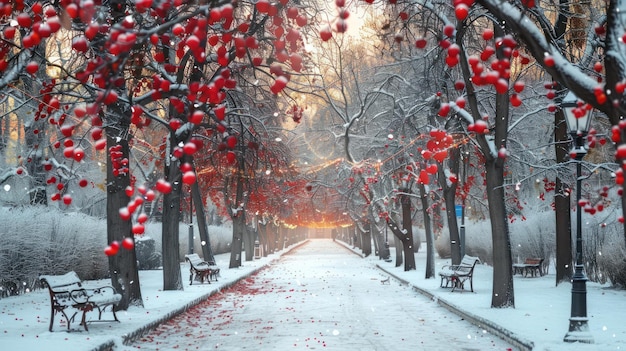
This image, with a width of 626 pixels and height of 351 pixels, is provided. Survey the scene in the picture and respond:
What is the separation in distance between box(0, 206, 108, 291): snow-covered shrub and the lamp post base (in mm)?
14793

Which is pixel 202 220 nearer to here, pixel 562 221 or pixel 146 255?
pixel 146 255

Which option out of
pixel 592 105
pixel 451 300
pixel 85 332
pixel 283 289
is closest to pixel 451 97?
pixel 451 300

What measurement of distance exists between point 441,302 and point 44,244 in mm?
11756

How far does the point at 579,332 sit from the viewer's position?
11469 millimetres

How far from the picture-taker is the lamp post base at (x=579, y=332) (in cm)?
1128

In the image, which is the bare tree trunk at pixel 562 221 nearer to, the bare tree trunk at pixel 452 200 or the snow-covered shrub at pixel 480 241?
the bare tree trunk at pixel 452 200

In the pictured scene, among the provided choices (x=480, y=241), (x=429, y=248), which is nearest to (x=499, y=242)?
(x=429, y=248)

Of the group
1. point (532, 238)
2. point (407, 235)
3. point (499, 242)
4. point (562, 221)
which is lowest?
point (532, 238)

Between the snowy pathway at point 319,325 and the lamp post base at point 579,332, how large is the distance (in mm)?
1013

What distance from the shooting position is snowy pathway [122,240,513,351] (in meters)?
12.5

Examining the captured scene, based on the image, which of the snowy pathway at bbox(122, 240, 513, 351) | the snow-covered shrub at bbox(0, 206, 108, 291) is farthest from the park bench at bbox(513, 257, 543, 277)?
the snow-covered shrub at bbox(0, 206, 108, 291)

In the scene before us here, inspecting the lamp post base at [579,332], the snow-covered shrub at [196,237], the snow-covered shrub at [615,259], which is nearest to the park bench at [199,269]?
the snow-covered shrub at [615,259]

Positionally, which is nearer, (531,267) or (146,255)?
(531,267)

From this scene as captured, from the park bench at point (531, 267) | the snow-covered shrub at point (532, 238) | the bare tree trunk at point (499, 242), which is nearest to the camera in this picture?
the bare tree trunk at point (499, 242)
